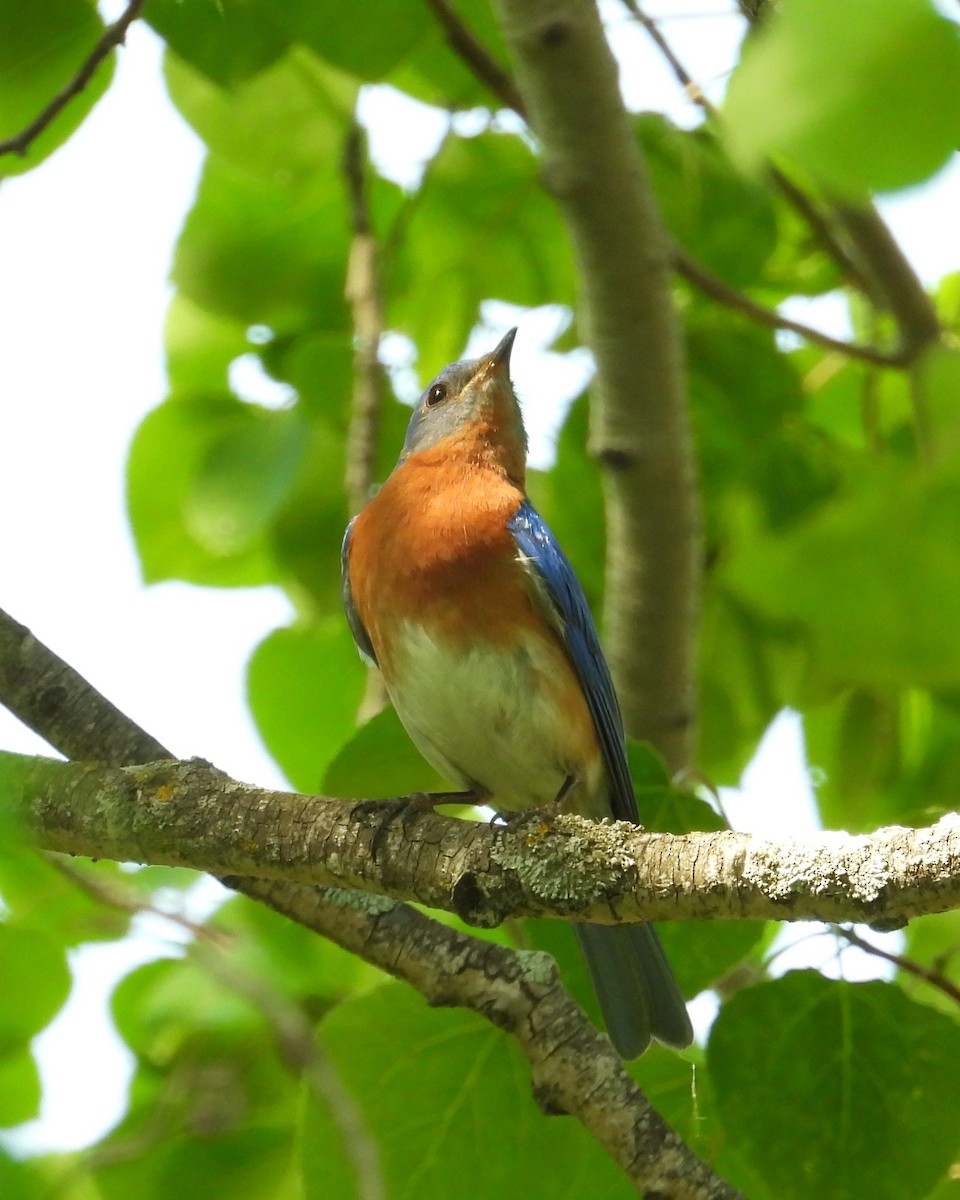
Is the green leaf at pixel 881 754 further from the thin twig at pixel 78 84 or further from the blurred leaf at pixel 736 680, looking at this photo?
the thin twig at pixel 78 84

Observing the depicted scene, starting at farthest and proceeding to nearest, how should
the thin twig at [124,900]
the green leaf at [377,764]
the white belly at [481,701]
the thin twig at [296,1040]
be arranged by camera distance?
1. the white belly at [481,701]
2. the green leaf at [377,764]
3. the thin twig at [124,900]
4. the thin twig at [296,1040]

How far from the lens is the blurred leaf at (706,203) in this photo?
5152mm

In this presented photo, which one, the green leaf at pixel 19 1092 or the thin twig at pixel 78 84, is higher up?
the thin twig at pixel 78 84

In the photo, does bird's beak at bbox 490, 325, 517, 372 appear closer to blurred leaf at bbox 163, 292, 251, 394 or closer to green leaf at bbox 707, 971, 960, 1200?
blurred leaf at bbox 163, 292, 251, 394

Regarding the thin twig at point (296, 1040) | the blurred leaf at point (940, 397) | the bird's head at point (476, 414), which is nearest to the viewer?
the blurred leaf at point (940, 397)

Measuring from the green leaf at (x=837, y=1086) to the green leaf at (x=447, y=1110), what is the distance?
1.66ft

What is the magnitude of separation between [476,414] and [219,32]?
241 centimetres

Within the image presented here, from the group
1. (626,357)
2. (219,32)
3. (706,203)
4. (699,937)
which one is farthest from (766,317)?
(699,937)

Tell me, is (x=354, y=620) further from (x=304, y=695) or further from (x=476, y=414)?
(x=476, y=414)

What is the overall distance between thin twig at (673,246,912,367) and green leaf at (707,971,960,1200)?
96.5 inches

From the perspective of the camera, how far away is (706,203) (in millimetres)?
5430

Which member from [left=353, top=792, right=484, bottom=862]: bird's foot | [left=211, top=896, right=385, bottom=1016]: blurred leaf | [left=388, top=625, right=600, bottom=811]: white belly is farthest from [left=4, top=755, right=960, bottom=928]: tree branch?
[left=388, top=625, right=600, bottom=811]: white belly

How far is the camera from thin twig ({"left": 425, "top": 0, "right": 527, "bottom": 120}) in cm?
433

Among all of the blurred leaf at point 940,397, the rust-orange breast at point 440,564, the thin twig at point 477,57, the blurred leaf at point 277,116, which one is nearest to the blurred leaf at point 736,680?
the rust-orange breast at point 440,564
